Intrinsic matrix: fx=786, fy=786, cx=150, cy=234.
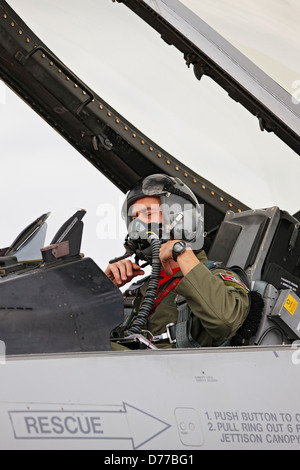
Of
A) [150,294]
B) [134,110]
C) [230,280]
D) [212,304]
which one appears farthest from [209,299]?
[134,110]

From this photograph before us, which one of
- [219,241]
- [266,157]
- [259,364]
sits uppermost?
[266,157]

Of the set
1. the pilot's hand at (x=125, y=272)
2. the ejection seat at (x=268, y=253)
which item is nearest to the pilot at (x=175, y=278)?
the pilot's hand at (x=125, y=272)

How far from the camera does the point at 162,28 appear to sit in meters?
2.20

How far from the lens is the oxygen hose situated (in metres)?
2.38

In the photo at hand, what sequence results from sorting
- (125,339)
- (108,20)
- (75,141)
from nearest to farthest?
(125,339), (108,20), (75,141)

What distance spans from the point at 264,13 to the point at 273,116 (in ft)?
1.16

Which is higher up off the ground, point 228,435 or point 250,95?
point 250,95

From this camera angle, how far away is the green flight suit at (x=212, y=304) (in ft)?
7.18

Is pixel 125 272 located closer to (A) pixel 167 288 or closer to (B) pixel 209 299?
(A) pixel 167 288

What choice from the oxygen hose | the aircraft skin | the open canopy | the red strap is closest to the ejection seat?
the open canopy

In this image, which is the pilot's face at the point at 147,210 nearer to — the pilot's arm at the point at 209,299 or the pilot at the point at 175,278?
the pilot at the point at 175,278

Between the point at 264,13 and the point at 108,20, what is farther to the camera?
the point at 108,20

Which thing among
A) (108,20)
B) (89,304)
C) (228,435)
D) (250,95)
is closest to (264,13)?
(250,95)

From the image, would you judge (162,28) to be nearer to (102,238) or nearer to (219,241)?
(102,238)
